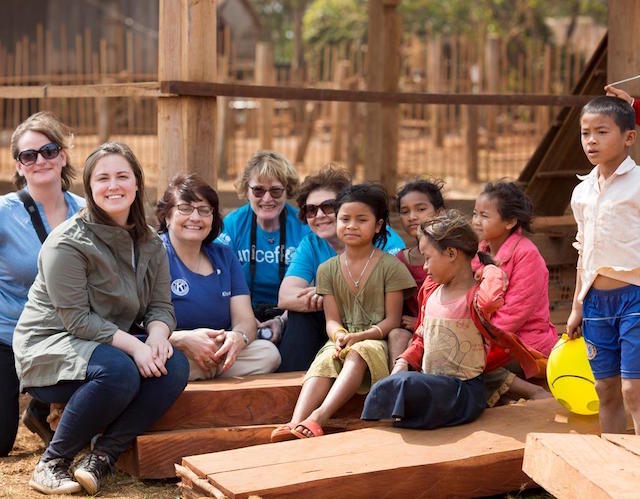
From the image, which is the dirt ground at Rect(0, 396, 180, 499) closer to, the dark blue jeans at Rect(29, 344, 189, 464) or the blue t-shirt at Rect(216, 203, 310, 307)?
the dark blue jeans at Rect(29, 344, 189, 464)

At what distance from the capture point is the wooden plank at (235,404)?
14.9ft

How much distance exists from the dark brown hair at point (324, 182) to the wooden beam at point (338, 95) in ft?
1.98

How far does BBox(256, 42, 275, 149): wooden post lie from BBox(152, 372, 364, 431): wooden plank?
10.7 metres

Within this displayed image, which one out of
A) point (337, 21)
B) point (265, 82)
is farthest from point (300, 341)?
point (337, 21)

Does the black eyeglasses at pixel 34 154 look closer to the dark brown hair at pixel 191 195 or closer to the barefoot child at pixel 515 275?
the dark brown hair at pixel 191 195

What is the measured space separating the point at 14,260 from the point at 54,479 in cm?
119

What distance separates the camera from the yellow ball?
4.27 meters

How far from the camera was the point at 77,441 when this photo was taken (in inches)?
168

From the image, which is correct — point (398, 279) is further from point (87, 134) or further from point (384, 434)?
point (87, 134)

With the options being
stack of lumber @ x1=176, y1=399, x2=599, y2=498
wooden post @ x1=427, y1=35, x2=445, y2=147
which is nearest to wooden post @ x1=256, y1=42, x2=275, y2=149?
wooden post @ x1=427, y1=35, x2=445, y2=147

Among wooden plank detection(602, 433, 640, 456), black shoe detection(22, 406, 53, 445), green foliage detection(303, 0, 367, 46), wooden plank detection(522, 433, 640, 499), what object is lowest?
black shoe detection(22, 406, 53, 445)

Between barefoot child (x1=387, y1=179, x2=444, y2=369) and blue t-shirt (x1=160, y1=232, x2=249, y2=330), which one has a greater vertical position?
barefoot child (x1=387, y1=179, x2=444, y2=369)

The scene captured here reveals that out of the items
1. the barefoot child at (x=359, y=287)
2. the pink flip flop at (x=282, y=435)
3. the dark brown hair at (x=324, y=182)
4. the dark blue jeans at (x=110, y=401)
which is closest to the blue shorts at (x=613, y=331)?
the barefoot child at (x=359, y=287)

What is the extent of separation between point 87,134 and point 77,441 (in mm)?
14998
